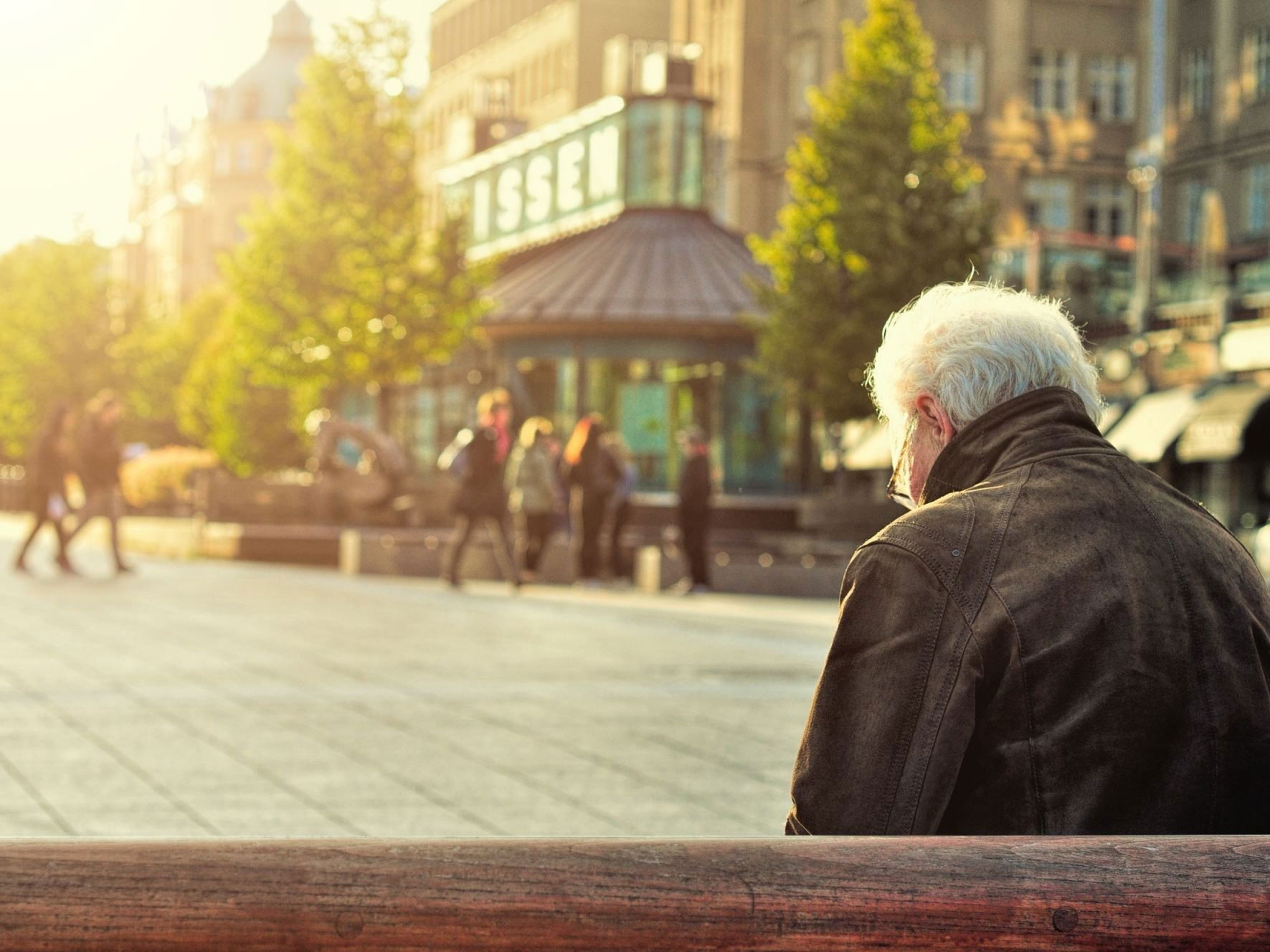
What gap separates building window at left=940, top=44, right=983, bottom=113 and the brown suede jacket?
5518 cm

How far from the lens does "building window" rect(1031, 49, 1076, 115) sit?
2243 inches

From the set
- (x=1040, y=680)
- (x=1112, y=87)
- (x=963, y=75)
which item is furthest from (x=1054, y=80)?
Answer: (x=1040, y=680)

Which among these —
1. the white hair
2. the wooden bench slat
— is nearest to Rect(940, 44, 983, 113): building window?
the white hair

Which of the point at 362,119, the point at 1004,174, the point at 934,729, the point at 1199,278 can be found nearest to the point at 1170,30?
the point at 1004,174

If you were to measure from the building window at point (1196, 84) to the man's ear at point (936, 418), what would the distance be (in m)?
51.8

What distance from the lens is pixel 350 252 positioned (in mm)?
35312

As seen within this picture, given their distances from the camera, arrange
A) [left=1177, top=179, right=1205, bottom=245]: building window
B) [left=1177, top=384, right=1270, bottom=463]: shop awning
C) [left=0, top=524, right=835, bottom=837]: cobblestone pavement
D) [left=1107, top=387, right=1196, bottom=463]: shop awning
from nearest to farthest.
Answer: [left=0, top=524, right=835, bottom=837]: cobblestone pavement → [left=1177, top=384, right=1270, bottom=463]: shop awning → [left=1107, top=387, right=1196, bottom=463]: shop awning → [left=1177, top=179, right=1205, bottom=245]: building window

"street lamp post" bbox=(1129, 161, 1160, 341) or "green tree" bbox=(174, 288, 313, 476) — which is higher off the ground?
"street lamp post" bbox=(1129, 161, 1160, 341)

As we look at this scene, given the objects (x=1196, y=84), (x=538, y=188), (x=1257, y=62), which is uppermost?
(x=1257, y=62)

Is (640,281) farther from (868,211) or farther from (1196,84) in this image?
(1196,84)

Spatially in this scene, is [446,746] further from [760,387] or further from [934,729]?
[760,387]

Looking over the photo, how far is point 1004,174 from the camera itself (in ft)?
185

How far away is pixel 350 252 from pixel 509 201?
1540 centimetres

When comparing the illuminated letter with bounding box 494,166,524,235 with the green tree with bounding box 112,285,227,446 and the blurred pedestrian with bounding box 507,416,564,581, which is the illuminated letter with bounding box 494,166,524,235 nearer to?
the green tree with bounding box 112,285,227,446
